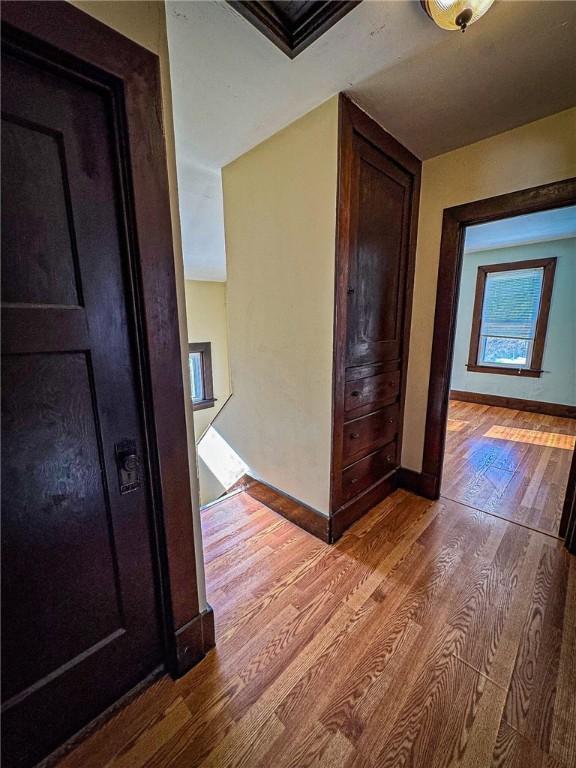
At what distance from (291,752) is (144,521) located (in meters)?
0.84

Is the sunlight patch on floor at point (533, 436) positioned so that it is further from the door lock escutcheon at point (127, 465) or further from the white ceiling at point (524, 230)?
Answer: the door lock escutcheon at point (127, 465)

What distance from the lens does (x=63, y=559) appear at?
2.86 ft

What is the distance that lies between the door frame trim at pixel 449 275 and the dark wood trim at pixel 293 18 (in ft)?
4.22

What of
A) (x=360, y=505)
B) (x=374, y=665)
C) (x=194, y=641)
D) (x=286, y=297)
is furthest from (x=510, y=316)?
(x=194, y=641)

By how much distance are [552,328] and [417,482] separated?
3.51 meters

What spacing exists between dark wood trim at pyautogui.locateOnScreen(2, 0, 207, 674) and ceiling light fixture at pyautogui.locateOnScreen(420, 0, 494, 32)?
91 cm

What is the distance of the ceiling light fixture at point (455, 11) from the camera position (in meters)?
0.97

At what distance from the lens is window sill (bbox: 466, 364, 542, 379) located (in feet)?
14.2

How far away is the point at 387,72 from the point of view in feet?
4.16

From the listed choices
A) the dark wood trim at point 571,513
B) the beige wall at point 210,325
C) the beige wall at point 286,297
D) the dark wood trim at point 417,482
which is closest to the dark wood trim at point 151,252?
the beige wall at point 286,297

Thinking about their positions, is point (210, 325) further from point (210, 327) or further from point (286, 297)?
point (286, 297)

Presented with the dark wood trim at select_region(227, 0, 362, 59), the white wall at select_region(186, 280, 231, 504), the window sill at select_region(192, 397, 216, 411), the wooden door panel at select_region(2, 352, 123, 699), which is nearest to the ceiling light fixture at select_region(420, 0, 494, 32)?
the dark wood trim at select_region(227, 0, 362, 59)

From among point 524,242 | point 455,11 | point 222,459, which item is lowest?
point 222,459

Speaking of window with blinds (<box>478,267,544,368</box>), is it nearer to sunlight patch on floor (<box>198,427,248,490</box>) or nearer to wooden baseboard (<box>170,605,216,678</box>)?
sunlight patch on floor (<box>198,427,248,490</box>)
